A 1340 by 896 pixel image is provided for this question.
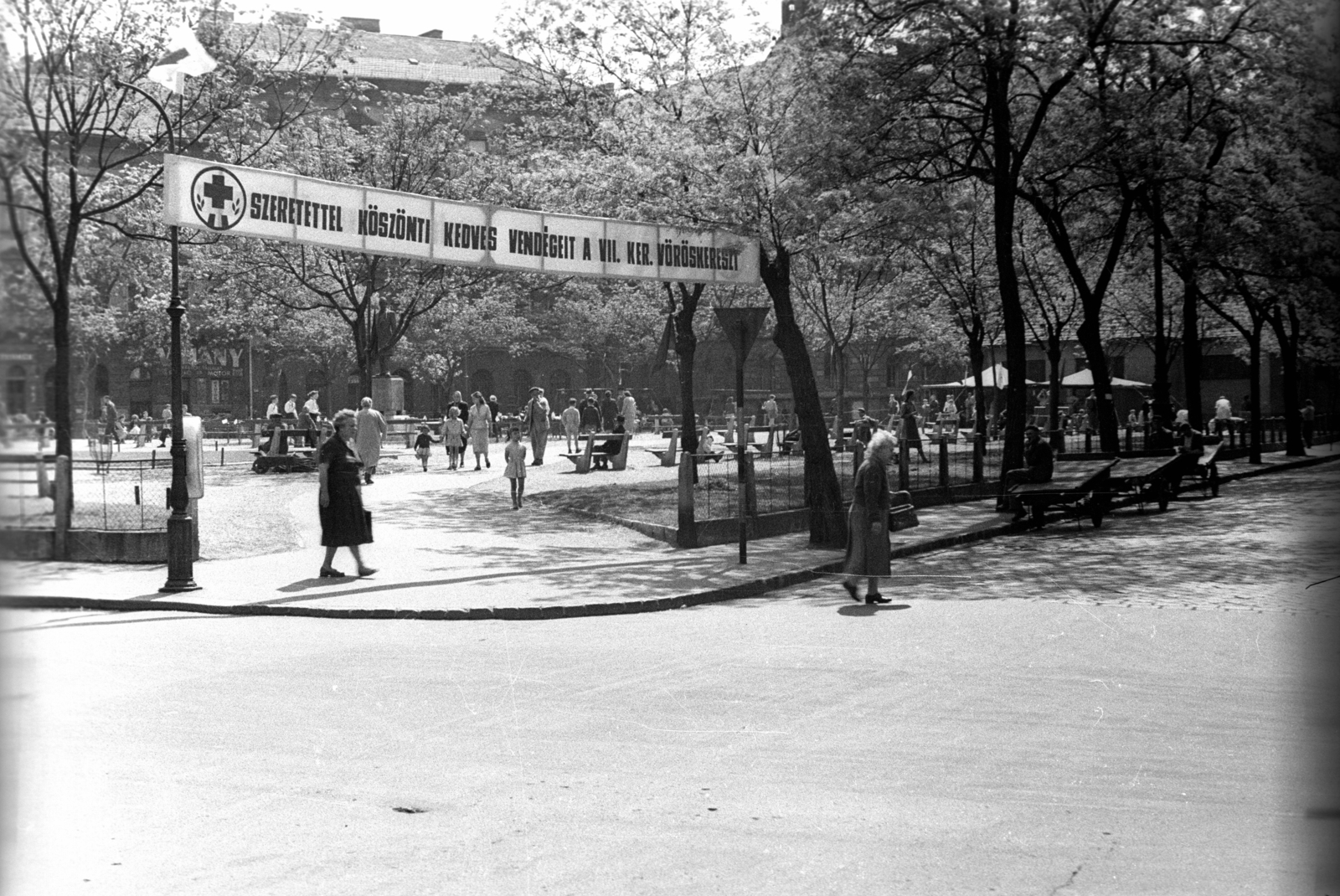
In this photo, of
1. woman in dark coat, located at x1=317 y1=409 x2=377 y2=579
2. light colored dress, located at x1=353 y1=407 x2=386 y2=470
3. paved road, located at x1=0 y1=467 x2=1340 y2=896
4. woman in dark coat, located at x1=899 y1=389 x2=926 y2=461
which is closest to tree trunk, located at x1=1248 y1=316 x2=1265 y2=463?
woman in dark coat, located at x1=899 y1=389 x2=926 y2=461

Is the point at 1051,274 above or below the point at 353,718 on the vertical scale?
above

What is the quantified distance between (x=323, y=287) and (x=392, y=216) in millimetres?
27478

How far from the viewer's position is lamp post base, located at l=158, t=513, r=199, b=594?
1498 cm

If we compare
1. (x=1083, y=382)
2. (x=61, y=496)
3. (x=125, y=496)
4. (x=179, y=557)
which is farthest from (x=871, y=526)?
(x=1083, y=382)

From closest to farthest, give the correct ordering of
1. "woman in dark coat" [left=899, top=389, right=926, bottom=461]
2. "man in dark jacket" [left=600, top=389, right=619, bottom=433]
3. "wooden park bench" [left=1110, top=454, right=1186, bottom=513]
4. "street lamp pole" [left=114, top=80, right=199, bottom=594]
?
"street lamp pole" [left=114, top=80, right=199, bottom=594]
"wooden park bench" [left=1110, top=454, right=1186, bottom=513]
"woman in dark coat" [left=899, top=389, right=926, bottom=461]
"man in dark jacket" [left=600, top=389, right=619, bottom=433]

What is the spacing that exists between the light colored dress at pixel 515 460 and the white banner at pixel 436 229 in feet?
19.9

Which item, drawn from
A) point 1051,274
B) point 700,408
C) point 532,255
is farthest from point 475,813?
point 700,408

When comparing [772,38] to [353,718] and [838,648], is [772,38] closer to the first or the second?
[838,648]

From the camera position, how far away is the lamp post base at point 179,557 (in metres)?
15.0

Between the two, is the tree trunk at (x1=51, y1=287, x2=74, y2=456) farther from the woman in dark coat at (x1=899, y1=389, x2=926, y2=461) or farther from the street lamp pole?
the woman in dark coat at (x1=899, y1=389, x2=926, y2=461)

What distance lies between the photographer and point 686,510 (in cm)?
1984

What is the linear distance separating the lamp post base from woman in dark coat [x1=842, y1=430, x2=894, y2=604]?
7.35 metres

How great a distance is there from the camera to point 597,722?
801 centimetres

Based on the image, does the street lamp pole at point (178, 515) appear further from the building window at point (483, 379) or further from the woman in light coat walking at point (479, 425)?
the building window at point (483, 379)
